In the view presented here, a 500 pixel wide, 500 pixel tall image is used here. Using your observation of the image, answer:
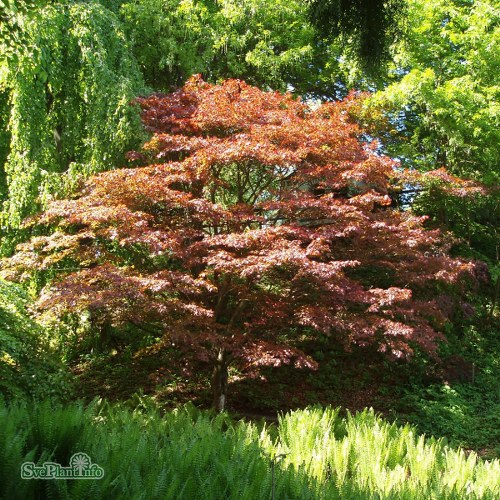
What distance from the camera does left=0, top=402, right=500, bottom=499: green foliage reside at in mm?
2119

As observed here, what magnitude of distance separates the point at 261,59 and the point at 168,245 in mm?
7494

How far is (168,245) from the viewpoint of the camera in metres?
5.59

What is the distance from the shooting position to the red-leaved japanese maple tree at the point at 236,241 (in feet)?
18.6

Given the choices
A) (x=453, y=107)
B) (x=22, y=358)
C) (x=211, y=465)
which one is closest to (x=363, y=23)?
(x=211, y=465)

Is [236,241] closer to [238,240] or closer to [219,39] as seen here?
[238,240]

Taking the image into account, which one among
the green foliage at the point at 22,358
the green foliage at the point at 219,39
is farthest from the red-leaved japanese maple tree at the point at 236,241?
the green foliage at the point at 219,39

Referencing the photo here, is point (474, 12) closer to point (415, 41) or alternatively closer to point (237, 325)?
point (415, 41)

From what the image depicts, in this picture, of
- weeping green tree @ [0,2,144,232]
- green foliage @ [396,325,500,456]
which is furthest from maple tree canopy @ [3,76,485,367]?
green foliage @ [396,325,500,456]

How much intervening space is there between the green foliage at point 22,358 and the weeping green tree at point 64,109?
2365 millimetres

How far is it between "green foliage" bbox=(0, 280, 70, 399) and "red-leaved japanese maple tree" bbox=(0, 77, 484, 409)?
1.12 feet

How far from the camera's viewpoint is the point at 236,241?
558cm

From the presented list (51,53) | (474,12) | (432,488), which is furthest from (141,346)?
(474,12)

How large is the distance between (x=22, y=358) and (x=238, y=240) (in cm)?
238

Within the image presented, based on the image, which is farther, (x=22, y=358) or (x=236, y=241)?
(x=236, y=241)
